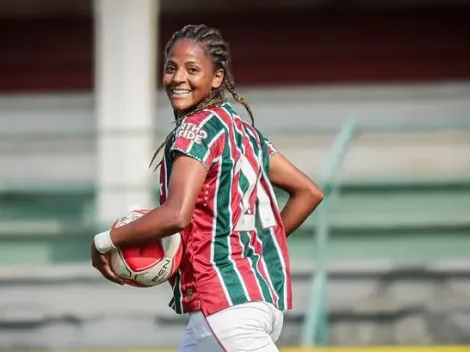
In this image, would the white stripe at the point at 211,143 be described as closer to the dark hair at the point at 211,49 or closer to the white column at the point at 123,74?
the dark hair at the point at 211,49

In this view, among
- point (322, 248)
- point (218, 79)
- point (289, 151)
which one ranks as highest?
point (218, 79)

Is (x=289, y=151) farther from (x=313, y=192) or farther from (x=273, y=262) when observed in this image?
(x=273, y=262)

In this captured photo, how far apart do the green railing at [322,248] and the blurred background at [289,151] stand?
0.01 metres

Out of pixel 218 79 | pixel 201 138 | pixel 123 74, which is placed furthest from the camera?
pixel 123 74

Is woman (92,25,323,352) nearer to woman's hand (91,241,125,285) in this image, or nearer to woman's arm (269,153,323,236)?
woman's hand (91,241,125,285)

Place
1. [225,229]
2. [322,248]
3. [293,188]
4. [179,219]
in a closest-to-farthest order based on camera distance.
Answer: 1. [179,219]
2. [225,229]
3. [293,188]
4. [322,248]

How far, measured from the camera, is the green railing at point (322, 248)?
23.2ft

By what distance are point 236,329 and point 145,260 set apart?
0.30m

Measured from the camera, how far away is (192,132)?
338 centimetres

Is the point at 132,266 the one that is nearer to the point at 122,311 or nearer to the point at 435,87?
the point at 122,311

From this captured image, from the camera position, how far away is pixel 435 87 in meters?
10.8

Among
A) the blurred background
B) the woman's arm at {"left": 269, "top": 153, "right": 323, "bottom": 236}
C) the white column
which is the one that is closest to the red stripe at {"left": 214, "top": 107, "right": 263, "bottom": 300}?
the woman's arm at {"left": 269, "top": 153, "right": 323, "bottom": 236}

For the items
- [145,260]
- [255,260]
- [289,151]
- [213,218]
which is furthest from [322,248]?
[145,260]

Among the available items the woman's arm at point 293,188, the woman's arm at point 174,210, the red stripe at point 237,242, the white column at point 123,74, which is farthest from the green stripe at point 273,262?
the white column at point 123,74
